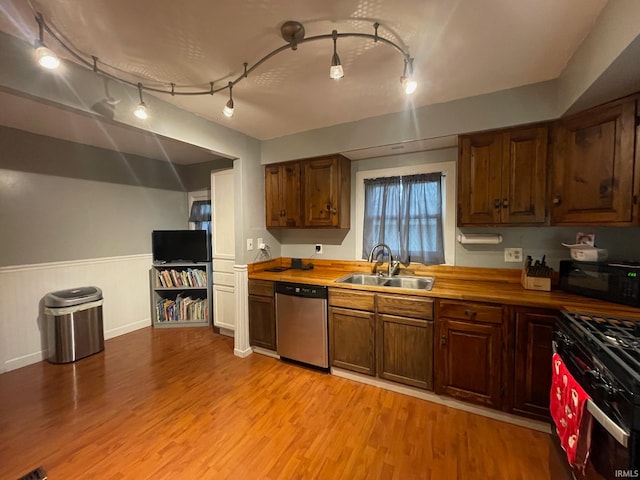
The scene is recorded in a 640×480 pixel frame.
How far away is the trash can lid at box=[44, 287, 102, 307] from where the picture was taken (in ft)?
9.40

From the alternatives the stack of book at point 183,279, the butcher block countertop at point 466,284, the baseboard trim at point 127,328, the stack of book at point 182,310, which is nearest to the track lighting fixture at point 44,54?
the butcher block countertop at point 466,284

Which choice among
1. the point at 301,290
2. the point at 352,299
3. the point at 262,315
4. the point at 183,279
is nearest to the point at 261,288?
the point at 262,315

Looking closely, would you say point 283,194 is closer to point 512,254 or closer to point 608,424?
point 512,254

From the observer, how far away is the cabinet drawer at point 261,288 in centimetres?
289

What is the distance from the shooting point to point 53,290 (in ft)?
10.0

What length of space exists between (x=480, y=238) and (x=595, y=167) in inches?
35.5

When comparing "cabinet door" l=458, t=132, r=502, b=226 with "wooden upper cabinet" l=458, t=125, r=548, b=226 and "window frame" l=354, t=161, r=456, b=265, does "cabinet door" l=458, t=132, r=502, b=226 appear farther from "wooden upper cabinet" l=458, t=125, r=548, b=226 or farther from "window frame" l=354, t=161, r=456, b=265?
"window frame" l=354, t=161, r=456, b=265

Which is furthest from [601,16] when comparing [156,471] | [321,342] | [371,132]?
[156,471]

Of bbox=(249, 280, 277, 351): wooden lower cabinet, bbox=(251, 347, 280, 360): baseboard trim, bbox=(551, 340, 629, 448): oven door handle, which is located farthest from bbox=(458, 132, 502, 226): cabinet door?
bbox=(251, 347, 280, 360): baseboard trim

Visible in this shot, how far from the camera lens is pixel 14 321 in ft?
9.09

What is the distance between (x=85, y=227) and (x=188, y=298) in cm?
156

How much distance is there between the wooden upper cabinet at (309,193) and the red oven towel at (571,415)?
2.04 m

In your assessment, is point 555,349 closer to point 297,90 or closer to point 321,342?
point 321,342

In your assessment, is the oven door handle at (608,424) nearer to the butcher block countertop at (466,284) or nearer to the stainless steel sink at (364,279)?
the butcher block countertop at (466,284)
